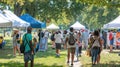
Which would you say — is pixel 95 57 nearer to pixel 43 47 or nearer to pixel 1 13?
pixel 1 13

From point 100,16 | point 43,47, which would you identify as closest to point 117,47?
point 43,47

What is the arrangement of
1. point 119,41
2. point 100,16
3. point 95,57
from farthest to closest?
point 100,16, point 119,41, point 95,57

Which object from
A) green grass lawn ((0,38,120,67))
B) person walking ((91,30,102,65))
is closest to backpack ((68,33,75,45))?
person walking ((91,30,102,65))

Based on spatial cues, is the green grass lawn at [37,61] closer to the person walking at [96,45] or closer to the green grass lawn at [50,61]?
the green grass lawn at [50,61]

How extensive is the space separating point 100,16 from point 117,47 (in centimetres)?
5701

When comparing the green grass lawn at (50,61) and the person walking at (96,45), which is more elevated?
the person walking at (96,45)

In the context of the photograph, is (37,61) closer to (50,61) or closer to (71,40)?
(50,61)

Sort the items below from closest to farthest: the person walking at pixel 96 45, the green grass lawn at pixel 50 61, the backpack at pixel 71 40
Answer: the person walking at pixel 96 45
the backpack at pixel 71 40
the green grass lawn at pixel 50 61

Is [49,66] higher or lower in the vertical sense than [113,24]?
lower

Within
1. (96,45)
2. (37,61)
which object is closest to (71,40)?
(96,45)

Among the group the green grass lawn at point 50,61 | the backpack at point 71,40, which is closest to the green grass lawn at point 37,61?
the green grass lawn at point 50,61

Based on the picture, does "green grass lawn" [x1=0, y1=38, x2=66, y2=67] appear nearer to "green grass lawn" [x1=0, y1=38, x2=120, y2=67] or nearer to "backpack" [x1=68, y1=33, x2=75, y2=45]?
"green grass lawn" [x1=0, y1=38, x2=120, y2=67]

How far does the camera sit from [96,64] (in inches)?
680

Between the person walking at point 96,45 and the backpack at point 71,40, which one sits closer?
the person walking at point 96,45
